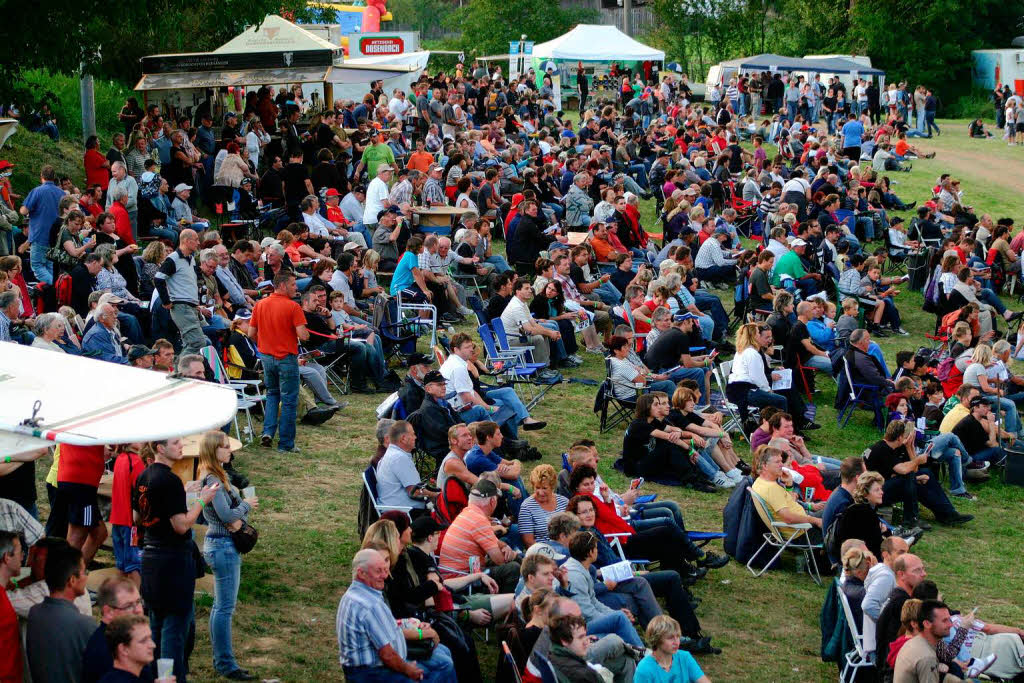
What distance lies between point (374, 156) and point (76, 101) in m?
7.77

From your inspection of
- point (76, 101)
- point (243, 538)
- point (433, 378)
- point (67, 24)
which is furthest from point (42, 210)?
point (76, 101)

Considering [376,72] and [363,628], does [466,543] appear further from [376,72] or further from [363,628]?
[376,72]

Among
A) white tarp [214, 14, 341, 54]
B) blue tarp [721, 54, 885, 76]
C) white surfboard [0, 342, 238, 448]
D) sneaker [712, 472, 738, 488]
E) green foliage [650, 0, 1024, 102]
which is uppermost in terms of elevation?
green foliage [650, 0, 1024, 102]

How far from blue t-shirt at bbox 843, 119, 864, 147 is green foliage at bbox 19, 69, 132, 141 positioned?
60.1ft

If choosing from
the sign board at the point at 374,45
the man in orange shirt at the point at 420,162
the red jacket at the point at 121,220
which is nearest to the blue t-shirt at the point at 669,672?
the red jacket at the point at 121,220

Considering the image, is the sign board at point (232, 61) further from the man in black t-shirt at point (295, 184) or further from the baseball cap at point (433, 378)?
the baseball cap at point (433, 378)

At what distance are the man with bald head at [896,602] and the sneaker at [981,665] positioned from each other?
1.98 ft

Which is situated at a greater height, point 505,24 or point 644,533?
point 505,24

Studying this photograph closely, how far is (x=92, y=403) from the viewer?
20.1 ft

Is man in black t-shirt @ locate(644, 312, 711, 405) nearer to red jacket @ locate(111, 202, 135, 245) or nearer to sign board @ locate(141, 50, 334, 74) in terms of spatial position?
red jacket @ locate(111, 202, 135, 245)

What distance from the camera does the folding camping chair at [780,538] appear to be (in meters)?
9.78

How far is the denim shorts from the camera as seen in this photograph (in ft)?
25.5

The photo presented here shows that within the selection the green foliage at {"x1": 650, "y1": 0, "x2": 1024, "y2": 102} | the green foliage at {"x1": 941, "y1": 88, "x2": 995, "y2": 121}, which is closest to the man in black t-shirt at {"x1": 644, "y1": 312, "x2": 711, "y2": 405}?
the green foliage at {"x1": 941, "y1": 88, "x2": 995, "y2": 121}

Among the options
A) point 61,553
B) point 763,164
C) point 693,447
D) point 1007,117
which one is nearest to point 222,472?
point 61,553
